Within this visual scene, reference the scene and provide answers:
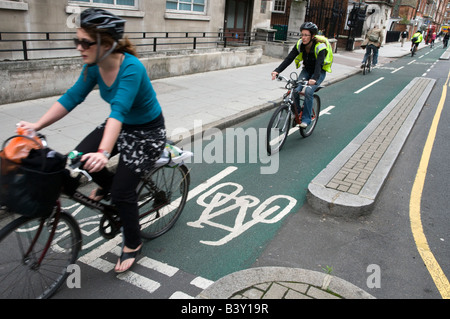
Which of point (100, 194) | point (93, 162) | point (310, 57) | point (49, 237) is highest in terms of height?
point (310, 57)

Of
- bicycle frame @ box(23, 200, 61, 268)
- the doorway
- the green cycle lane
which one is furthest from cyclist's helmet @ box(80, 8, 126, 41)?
the doorway

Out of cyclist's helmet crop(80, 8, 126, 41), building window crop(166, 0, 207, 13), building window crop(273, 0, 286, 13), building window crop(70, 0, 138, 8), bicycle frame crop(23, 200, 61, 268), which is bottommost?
bicycle frame crop(23, 200, 61, 268)

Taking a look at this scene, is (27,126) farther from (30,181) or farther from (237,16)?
(237,16)

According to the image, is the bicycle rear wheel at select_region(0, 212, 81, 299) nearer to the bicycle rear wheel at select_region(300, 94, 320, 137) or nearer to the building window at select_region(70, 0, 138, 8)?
the bicycle rear wheel at select_region(300, 94, 320, 137)

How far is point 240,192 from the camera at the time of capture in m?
5.04

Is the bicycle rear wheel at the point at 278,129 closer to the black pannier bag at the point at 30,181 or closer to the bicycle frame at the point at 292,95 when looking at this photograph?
the bicycle frame at the point at 292,95

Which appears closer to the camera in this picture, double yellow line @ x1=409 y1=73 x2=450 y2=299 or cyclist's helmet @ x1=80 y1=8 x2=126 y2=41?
cyclist's helmet @ x1=80 y1=8 x2=126 y2=41

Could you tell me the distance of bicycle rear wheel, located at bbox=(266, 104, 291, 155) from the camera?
6.29m

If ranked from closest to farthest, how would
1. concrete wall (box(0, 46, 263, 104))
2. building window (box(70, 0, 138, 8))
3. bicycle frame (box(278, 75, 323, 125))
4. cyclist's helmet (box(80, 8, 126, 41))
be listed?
cyclist's helmet (box(80, 8, 126, 41)) < bicycle frame (box(278, 75, 323, 125)) < concrete wall (box(0, 46, 263, 104)) < building window (box(70, 0, 138, 8))

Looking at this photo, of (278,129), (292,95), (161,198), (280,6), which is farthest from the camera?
(280,6)

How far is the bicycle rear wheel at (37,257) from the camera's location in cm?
270

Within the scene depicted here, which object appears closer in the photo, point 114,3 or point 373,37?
point 114,3

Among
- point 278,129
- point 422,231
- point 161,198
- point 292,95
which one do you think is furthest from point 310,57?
point 161,198

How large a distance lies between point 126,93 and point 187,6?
46.1 ft
